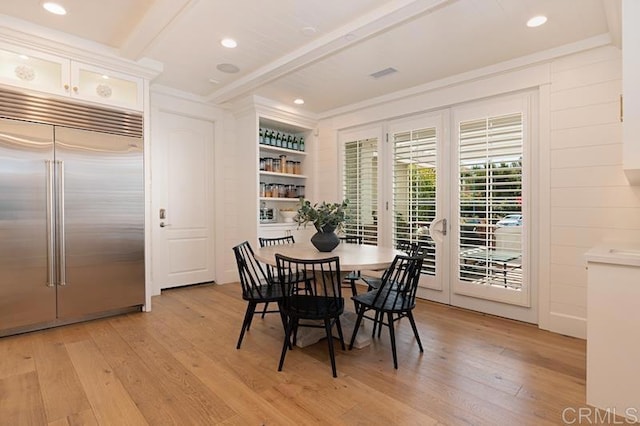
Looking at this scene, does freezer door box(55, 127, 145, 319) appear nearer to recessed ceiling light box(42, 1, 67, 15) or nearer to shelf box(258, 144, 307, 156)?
recessed ceiling light box(42, 1, 67, 15)

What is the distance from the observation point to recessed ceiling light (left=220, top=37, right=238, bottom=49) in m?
3.13

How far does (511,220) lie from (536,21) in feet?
6.02

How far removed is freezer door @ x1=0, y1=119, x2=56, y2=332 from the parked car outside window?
175 inches

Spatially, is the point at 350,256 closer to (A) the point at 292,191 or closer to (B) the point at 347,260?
(B) the point at 347,260

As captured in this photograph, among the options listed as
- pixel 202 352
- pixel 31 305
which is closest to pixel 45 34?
pixel 31 305

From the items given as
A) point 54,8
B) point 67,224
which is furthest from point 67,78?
point 67,224

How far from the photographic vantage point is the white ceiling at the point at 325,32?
8.49ft

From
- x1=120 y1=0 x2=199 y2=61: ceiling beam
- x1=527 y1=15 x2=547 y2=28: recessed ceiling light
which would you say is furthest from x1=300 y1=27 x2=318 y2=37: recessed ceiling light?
x1=527 y1=15 x2=547 y2=28: recessed ceiling light

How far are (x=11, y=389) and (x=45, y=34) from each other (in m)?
2.87

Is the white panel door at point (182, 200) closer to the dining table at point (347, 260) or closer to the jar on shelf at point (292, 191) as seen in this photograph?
the jar on shelf at point (292, 191)

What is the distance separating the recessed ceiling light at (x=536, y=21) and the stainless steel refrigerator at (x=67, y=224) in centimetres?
386

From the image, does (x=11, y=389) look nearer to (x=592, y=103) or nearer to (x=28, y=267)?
(x=28, y=267)

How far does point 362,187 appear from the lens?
5.00 meters

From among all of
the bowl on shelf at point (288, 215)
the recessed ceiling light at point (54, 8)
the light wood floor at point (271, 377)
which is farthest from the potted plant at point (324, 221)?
the recessed ceiling light at point (54, 8)
